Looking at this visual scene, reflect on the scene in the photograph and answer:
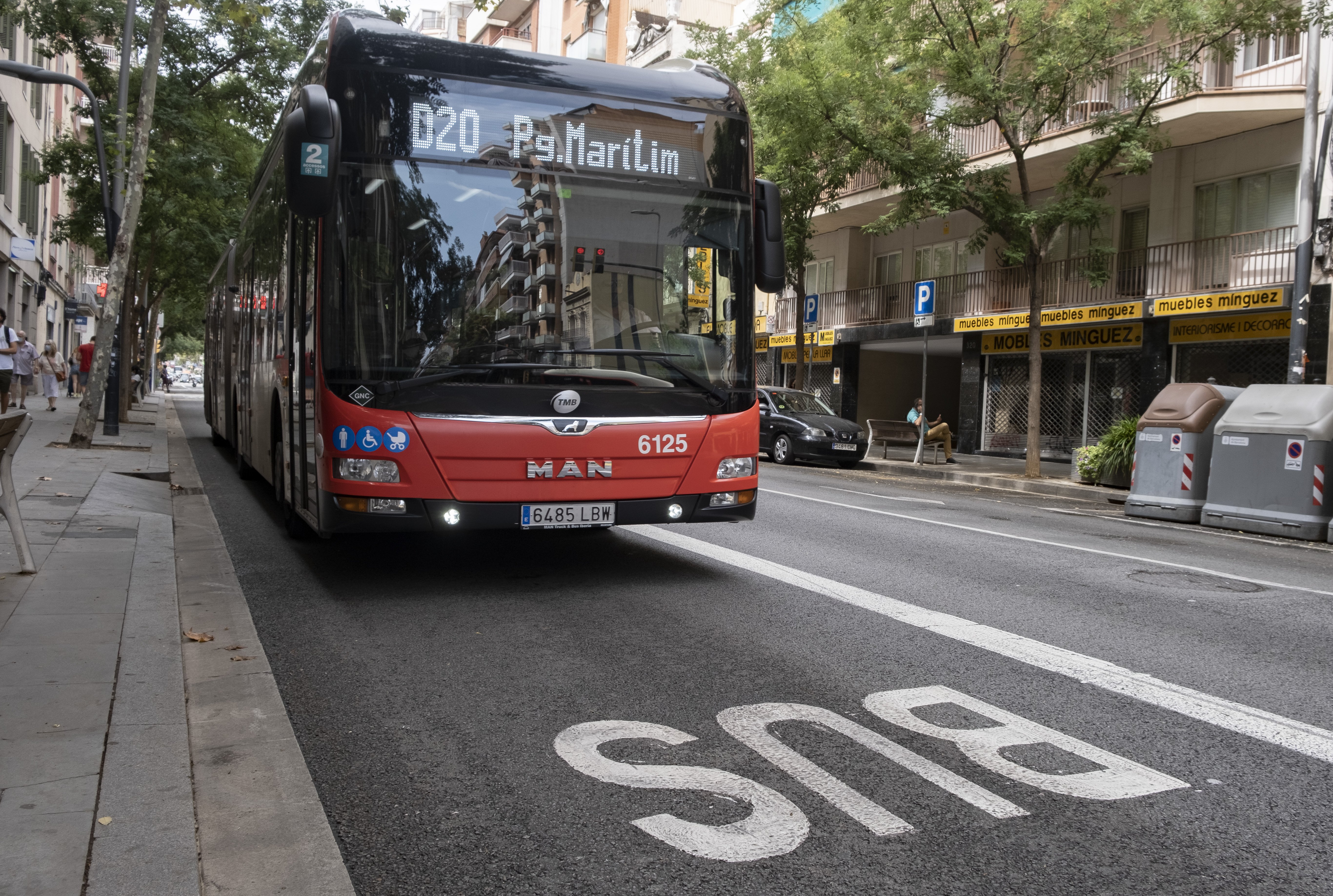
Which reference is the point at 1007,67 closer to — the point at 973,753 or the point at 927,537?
the point at 927,537

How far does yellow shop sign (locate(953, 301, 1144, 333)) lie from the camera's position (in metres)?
23.0

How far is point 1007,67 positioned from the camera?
20.7 meters

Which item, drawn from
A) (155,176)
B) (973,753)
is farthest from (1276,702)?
(155,176)

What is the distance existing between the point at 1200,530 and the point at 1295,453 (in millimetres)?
1313

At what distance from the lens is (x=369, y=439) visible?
20.6ft

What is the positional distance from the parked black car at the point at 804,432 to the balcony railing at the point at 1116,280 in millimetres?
4564

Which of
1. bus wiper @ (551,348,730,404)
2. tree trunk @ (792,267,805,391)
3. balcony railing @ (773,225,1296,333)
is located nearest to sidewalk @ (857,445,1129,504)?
tree trunk @ (792,267,805,391)

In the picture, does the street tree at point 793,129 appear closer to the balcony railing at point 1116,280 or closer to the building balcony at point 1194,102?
the building balcony at point 1194,102

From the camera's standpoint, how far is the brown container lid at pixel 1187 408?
13.8 meters

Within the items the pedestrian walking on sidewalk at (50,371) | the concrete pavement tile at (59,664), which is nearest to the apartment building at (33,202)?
the pedestrian walking on sidewalk at (50,371)

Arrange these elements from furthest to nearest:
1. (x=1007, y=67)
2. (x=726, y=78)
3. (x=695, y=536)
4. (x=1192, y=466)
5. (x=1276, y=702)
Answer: (x=1007, y=67)
(x=1192, y=466)
(x=695, y=536)
(x=726, y=78)
(x=1276, y=702)

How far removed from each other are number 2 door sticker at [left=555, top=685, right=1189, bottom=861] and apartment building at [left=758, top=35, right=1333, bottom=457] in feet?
58.8

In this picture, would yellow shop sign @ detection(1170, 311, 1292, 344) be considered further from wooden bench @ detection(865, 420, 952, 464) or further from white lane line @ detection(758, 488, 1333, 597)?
white lane line @ detection(758, 488, 1333, 597)

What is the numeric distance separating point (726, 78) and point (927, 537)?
465 cm
